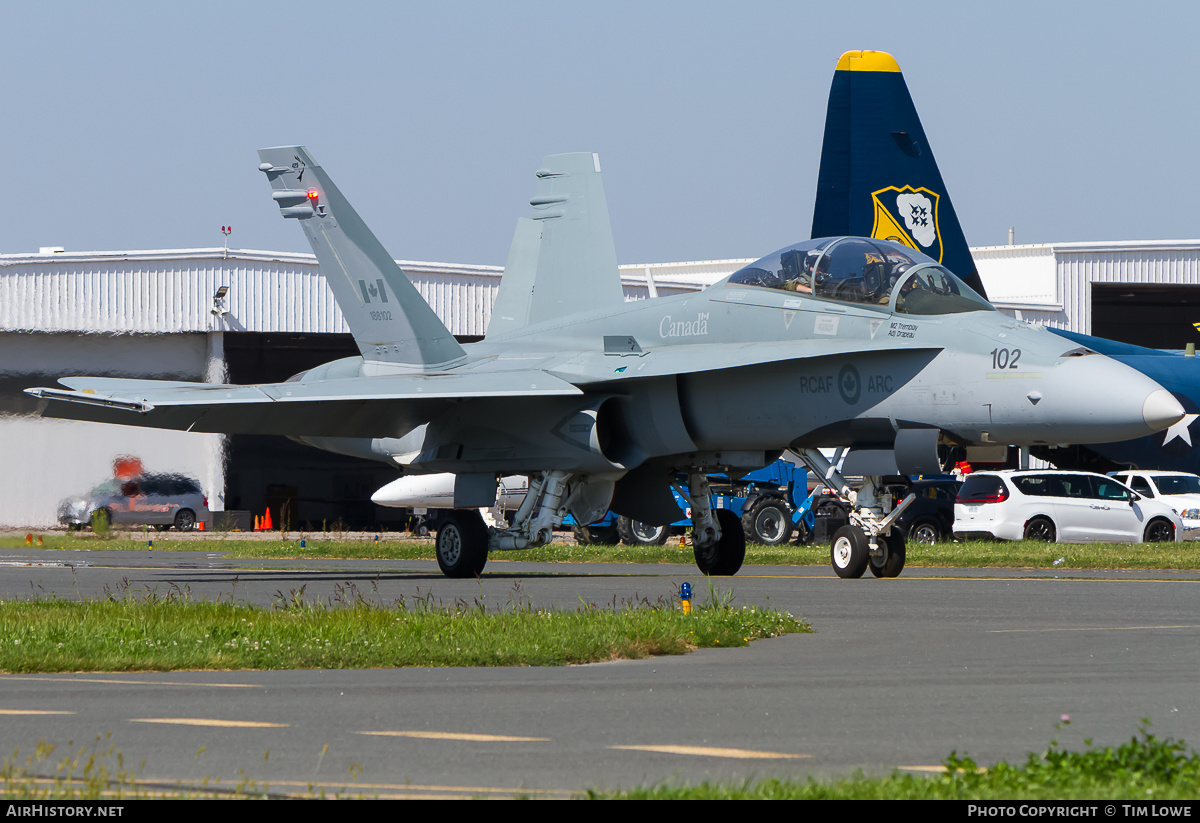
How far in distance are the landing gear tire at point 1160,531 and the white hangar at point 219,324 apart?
11.7 metres

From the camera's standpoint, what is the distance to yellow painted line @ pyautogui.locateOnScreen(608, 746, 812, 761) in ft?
17.7

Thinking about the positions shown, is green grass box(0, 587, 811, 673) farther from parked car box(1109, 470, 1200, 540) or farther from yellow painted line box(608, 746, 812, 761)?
parked car box(1109, 470, 1200, 540)

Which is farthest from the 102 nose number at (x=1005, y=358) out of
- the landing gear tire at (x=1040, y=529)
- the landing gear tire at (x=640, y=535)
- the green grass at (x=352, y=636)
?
the landing gear tire at (x=640, y=535)

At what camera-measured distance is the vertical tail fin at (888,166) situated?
3088 centimetres

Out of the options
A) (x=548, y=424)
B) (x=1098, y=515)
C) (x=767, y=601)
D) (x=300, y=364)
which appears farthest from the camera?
(x=300, y=364)

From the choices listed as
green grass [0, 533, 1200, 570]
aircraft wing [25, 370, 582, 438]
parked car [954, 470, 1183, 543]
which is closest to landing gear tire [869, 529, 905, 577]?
aircraft wing [25, 370, 582, 438]

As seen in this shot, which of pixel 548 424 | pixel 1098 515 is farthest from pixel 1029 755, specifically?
pixel 1098 515

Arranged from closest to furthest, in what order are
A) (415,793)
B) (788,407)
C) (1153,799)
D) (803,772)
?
(1153,799), (415,793), (803,772), (788,407)

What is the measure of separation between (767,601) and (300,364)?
40493 millimetres

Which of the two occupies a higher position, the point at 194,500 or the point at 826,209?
the point at 826,209

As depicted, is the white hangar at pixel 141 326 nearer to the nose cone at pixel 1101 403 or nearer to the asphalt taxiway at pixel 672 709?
the nose cone at pixel 1101 403

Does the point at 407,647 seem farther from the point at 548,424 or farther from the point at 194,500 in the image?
the point at 194,500

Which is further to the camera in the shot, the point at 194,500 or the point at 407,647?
the point at 194,500

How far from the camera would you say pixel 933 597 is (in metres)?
12.9
